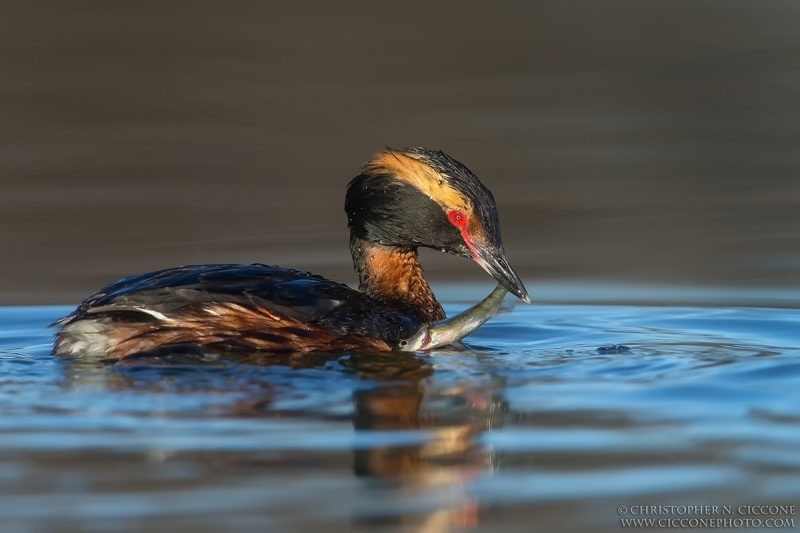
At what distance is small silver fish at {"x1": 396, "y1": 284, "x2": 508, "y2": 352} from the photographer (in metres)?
6.83

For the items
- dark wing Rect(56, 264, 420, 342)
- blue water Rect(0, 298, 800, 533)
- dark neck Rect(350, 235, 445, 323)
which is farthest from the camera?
dark neck Rect(350, 235, 445, 323)

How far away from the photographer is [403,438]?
5.26m

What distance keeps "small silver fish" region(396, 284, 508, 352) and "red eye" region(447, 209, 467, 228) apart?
81 cm

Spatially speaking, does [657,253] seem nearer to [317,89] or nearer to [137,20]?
[317,89]

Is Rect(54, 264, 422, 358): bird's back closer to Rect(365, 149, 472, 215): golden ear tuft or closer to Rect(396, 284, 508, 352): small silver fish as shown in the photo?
Rect(396, 284, 508, 352): small silver fish

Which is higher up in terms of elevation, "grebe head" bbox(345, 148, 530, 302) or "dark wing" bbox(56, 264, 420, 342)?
"grebe head" bbox(345, 148, 530, 302)

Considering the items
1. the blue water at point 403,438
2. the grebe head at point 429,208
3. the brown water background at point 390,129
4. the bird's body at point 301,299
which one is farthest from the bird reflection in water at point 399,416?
the brown water background at point 390,129

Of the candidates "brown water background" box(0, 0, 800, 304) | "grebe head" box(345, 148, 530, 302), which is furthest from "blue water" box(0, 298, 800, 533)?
"brown water background" box(0, 0, 800, 304)

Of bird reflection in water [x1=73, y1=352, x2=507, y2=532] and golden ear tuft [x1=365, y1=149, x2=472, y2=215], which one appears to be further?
golden ear tuft [x1=365, y1=149, x2=472, y2=215]

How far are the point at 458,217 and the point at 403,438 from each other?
253cm

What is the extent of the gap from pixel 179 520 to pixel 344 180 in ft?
26.0

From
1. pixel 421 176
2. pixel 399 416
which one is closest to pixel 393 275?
pixel 421 176

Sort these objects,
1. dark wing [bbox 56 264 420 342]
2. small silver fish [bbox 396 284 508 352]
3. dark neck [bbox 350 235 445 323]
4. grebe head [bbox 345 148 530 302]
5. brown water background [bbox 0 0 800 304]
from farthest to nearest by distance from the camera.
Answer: brown water background [bbox 0 0 800 304] < dark neck [bbox 350 235 445 323] < grebe head [bbox 345 148 530 302] < small silver fish [bbox 396 284 508 352] < dark wing [bbox 56 264 420 342]

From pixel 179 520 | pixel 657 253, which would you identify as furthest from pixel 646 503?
pixel 657 253
